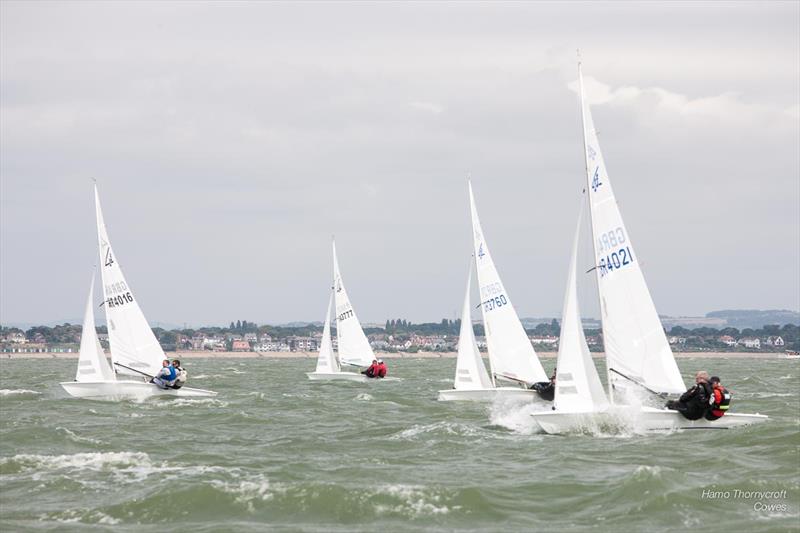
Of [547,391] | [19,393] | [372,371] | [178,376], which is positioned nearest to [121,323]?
[178,376]

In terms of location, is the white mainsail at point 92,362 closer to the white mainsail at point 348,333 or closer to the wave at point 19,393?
the wave at point 19,393

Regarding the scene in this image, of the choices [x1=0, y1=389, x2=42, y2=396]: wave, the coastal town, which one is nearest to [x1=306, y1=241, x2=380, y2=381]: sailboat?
[x1=0, y1=389, x2=42, y2=396]: wave

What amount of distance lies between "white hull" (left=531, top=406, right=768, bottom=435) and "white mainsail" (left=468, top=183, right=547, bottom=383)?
962cm

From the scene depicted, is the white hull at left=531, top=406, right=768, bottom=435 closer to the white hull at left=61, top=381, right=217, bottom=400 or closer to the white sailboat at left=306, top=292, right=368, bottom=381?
the white hull at left=61, top=381, right=217, bottom=400

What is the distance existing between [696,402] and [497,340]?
36.7 feet

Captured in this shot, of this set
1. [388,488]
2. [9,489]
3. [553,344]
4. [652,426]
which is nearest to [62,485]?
[9,489]

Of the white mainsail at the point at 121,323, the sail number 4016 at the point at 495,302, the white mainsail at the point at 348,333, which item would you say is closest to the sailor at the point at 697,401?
the sail number 4016 at the point at 495,302

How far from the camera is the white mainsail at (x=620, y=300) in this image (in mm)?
20703

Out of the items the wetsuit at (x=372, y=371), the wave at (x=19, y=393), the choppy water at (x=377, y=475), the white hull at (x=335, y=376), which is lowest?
the choppy water at (x=377, y=475)

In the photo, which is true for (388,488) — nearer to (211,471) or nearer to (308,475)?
(308,475)

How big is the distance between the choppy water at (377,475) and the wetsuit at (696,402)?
39 cm

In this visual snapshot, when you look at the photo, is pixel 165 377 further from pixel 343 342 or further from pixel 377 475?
pixel 343 342

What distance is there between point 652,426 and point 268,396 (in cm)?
1589

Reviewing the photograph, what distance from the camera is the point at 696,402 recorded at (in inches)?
792
